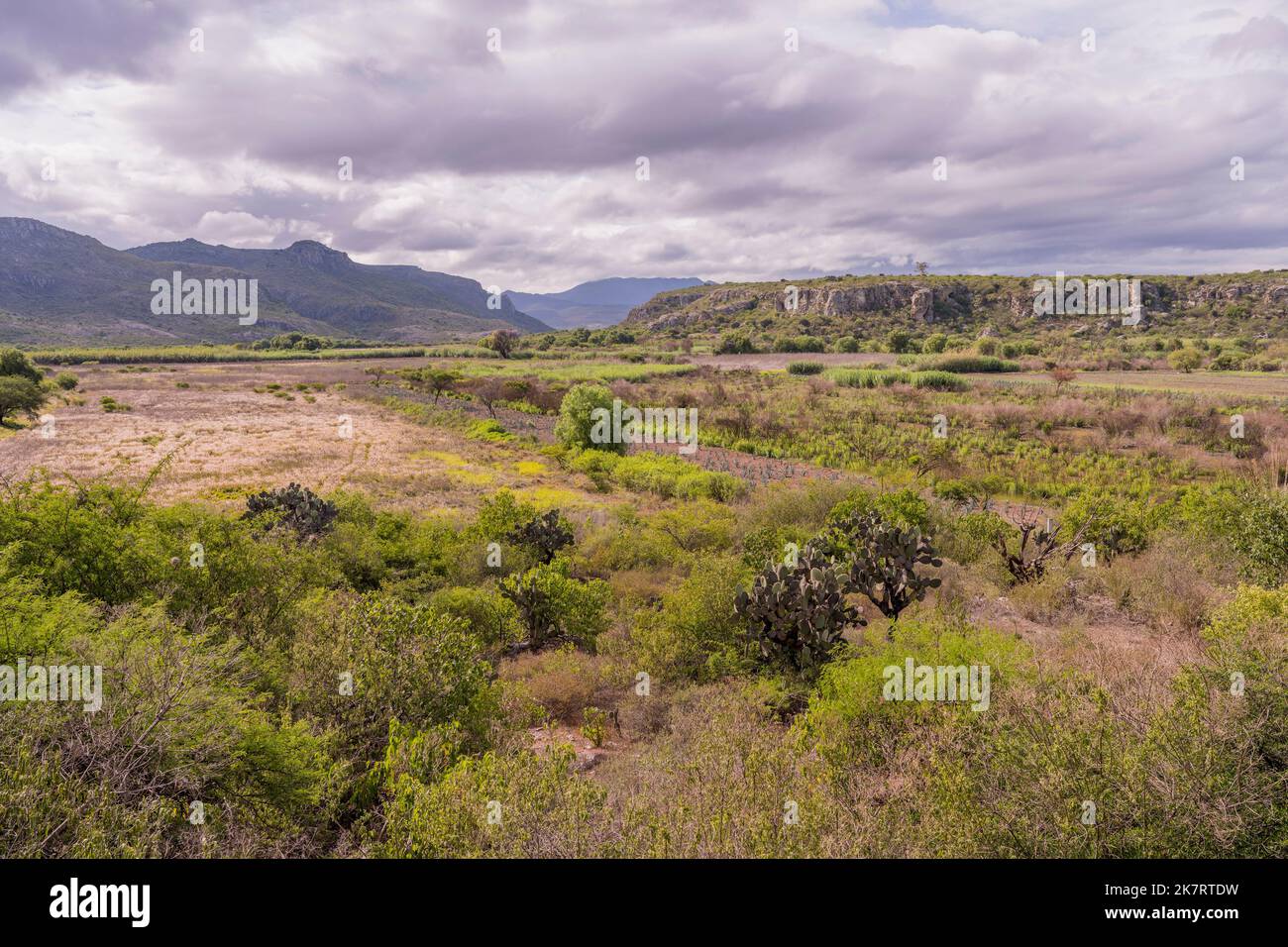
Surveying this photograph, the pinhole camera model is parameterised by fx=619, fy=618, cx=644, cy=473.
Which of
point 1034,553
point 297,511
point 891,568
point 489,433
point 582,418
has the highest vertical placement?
point 582,418

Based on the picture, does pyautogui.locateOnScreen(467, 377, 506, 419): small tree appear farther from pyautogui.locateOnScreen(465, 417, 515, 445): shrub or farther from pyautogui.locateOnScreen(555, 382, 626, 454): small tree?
pyautogui.locateOnScreen(555, 382, 626, 454): small tree

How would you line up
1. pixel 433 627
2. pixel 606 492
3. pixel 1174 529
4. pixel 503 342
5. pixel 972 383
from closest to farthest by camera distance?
pixel 433 627, pixel 1174 529, pixel 606 492, pixel 972 383, pixel 503 342

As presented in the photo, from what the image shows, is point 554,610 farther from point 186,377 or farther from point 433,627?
point 186,377

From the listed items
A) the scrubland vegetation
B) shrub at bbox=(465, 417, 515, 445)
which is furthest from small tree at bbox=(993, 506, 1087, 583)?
shrub at bbox=(465, 417, 515, 445)

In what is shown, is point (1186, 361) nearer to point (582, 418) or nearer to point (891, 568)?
point (582, 418)

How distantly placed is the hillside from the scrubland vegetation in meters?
101

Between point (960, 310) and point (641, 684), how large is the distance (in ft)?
477

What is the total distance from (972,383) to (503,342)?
268 ft

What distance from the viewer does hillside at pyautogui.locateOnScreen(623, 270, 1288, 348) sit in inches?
4117

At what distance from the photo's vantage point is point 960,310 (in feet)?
432

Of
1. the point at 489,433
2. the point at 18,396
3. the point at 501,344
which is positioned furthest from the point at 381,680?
the point at 501,344
